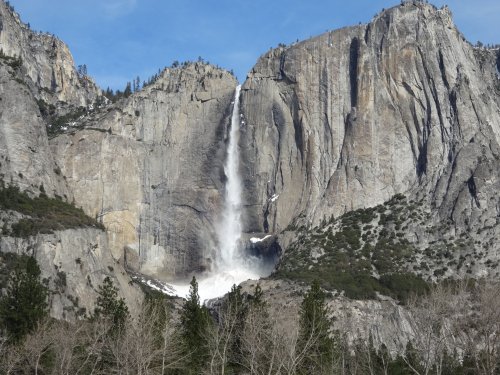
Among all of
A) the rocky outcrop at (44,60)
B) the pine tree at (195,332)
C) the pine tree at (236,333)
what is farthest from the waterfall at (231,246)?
the pine tree at (236,333)

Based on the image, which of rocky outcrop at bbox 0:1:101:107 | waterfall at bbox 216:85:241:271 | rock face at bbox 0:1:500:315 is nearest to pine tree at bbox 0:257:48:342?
rock face at bbox 0:1:500:315

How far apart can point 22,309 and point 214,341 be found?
17.8 metres

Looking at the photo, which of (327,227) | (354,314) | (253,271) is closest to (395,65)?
(327,227)

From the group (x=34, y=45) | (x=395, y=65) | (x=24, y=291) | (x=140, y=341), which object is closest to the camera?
(x=140, y=341)

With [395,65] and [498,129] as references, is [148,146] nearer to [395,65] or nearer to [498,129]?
[395,65]

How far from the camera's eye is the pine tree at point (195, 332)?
77.4m

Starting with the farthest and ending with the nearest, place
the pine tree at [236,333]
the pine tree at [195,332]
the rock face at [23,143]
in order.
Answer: the rock face at [23,143], the pine tree at [195,332], the pine tree at [236,333]

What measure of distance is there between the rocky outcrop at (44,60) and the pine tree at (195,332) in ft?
271

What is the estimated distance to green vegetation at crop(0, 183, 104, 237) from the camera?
108000mm

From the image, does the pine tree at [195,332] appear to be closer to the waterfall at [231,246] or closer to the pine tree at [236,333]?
the pine tree at [236,333]

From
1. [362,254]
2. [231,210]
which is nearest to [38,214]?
[362,254]

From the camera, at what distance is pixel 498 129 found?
146375mm

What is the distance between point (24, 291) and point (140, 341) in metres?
16.9

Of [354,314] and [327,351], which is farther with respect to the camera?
[354,314]
